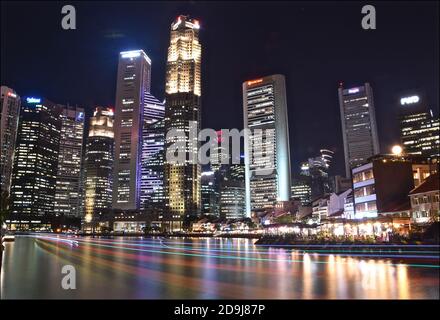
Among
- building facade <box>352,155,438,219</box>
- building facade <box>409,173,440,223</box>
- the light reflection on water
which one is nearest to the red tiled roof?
building facade <box>409,173,440,223</box>

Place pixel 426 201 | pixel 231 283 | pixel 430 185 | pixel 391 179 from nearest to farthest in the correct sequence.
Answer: pixel 231 283, pixel 426 201, pixel 430 185, pixel 391 179

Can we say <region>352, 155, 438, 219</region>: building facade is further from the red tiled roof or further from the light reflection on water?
the light reflection on water

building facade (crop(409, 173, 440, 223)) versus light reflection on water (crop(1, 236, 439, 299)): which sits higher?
building facade (crop(409, 173, 440, 223))

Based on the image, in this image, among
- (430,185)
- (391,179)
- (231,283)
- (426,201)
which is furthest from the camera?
(391,179)

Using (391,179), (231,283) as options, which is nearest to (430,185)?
(391,179)

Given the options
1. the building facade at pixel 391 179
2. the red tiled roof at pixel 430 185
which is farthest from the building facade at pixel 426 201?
the building facade at pixel 391 179

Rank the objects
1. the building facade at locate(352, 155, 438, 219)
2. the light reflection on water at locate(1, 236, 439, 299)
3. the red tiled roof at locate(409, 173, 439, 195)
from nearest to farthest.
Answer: the light reflection on water at locate(1, 236, 439, 299) → the red tiled roof at locate(409, 173, 439, 195) → the building facade at locate(352, 155, 438, 219)

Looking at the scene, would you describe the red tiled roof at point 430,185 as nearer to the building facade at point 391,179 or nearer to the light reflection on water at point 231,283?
the building facade at point 391,179

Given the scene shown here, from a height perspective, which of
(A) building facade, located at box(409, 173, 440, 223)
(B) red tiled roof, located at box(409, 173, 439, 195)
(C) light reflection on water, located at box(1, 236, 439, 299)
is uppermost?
(B) red tiled roof, located at box(409, 173, 439, 195)

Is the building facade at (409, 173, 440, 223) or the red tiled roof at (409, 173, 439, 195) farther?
the red tiled roof at (409, 173, 439, 195)

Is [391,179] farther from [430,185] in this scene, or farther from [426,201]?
[426,201]

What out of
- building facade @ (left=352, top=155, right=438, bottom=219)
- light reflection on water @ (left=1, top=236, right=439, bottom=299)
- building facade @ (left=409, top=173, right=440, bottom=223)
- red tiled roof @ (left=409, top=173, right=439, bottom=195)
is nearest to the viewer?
light reflection on water @ (left=1, top=236, right=439, bottom=299)
